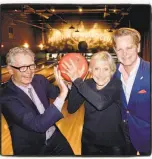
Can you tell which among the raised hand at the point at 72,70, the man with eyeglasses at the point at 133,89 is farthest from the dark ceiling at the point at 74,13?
the raised hand at the point at 72,70

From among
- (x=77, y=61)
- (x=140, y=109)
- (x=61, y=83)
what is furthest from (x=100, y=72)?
(x=140, y=109)

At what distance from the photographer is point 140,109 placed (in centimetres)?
189

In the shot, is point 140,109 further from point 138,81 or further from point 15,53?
point 15,53

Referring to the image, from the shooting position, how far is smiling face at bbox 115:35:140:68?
5.92 feet

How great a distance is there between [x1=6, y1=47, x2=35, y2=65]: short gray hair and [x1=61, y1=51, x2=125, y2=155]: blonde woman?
30 centimetres

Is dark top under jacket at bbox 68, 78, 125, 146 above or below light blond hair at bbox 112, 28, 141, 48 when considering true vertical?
below

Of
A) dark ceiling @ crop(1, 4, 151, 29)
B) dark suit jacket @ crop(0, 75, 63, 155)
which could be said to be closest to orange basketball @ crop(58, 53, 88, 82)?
dark suit jacket @ crop(0, 75, 63, 155)

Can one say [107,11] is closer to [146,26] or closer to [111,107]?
[146,26]

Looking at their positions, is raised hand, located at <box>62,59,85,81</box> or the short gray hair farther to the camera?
the short gray hair

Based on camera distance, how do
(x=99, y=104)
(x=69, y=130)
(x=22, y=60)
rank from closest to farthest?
(x=99, y=104), (x=22, y=60), (x=69, y=130)

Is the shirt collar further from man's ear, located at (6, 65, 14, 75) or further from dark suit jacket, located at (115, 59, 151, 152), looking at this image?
man's ear, located at (6, 65, 14, 75)

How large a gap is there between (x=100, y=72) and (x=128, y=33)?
35 cm

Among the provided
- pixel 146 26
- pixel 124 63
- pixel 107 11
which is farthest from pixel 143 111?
pixel 107 11

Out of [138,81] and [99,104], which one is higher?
[138,81]
